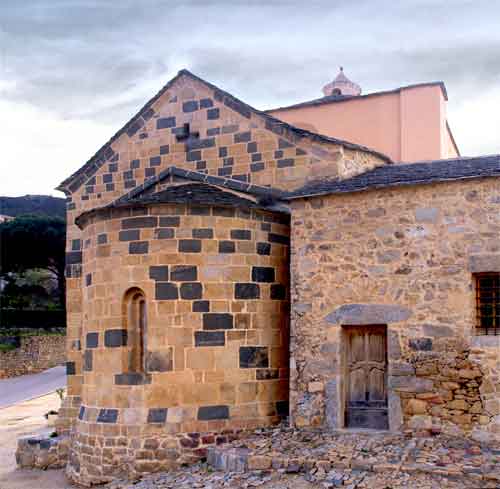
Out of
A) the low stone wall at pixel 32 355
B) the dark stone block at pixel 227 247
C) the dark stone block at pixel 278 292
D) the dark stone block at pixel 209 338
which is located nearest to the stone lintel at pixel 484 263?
the dark stone block at pixel 278 292

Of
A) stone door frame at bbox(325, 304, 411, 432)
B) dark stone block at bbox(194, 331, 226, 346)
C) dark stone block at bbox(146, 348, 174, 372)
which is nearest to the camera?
stone door frame at bbox(325, 304, 411, 432)

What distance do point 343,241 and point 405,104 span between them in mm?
9319

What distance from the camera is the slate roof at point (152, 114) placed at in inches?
515

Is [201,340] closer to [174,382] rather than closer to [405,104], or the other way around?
[174,382]

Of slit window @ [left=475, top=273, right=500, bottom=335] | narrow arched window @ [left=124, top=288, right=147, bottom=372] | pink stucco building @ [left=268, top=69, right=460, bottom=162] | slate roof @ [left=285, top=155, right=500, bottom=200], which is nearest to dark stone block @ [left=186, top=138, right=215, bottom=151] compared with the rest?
slate roof @ [left=285, top=155, right=500, bottom=200]

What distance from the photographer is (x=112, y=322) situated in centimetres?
1175

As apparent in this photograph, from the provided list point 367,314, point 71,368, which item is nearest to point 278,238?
point 367,314

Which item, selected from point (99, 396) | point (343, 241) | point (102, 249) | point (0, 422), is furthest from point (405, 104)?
point (0, 422)

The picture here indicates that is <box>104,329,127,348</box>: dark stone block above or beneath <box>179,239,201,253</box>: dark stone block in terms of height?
beneath

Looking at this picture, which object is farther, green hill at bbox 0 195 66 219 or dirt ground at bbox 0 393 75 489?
green hill at bbox 0 195 66 219

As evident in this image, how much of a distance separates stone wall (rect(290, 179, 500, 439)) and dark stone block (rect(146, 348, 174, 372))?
1.93 meters

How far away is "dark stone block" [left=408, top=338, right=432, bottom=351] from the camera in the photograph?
34.5 feet

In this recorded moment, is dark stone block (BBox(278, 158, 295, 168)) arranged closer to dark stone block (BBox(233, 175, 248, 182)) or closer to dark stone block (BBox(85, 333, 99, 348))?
dark stone block (BBox(233, 175, 248, 182))

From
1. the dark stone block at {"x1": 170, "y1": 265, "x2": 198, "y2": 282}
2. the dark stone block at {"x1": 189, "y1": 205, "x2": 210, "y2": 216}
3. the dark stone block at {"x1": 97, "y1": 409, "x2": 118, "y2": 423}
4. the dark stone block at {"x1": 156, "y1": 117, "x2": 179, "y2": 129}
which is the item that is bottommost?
the dark stone block at {"x1": 97, "y1": 409, "x2": 118, "y2": 423}
